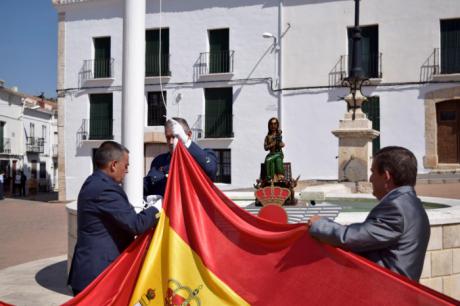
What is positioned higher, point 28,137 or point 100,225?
point 28,137

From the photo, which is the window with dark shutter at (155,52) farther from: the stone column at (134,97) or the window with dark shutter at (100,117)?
the stone column at (134,97)

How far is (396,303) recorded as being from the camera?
2531mm

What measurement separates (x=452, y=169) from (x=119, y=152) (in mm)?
18072

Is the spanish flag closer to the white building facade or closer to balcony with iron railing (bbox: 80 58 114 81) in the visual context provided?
the white building facade

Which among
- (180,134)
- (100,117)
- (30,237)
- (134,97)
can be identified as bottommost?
(30,237)

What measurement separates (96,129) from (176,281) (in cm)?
2198

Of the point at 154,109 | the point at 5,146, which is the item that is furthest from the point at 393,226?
the point at 5,146

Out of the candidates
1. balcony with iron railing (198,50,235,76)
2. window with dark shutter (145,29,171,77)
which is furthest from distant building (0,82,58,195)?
balcony with iron railing (198,50,235,76)

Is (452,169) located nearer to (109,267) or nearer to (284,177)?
(284,177)

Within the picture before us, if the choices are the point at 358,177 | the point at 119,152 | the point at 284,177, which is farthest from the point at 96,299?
the point at 358,177

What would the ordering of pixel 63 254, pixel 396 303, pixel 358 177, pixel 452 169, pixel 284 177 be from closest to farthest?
pixel 396 303, pixel 284 177, pixel 63 254, pixel 358 177, pixel 452 169

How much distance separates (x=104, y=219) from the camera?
3225mm

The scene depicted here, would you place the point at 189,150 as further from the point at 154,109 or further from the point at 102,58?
the point at 102,58

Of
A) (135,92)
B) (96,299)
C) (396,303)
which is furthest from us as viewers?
(135,92)
